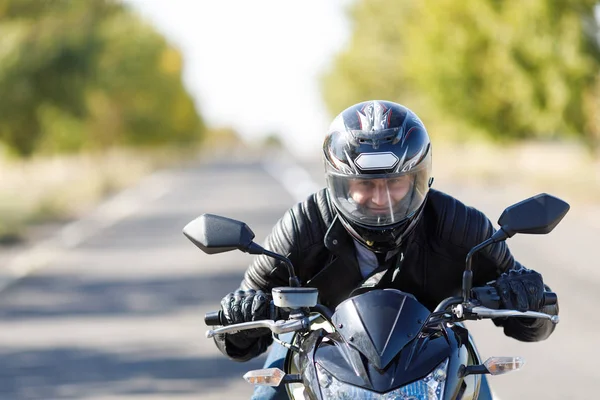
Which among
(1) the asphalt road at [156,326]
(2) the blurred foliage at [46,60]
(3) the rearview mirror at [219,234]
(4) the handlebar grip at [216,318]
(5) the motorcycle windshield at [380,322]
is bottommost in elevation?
(5) the motorcycle windshield at [380,322]

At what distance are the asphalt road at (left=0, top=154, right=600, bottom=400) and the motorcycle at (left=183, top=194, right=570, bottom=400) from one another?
4275 mm

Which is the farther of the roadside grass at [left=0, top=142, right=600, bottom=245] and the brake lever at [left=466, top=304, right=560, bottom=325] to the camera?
the roadside grass at [left=0, top=142, right=600, bottom=245]

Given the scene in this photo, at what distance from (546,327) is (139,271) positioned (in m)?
13.0

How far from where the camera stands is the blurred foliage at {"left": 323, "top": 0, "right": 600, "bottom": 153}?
109ft

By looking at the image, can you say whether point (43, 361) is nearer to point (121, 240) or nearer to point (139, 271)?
point (139, 271)

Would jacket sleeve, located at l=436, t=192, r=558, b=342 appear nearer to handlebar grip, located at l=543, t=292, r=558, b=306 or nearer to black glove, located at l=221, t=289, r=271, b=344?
handlebar grip, located at l=543, t=292, r=558, b=306

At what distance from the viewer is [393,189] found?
384cm

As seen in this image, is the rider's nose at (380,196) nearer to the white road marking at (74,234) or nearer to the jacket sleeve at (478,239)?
the jacket sleeve at (478,239)

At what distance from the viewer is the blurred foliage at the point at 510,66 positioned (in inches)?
1307

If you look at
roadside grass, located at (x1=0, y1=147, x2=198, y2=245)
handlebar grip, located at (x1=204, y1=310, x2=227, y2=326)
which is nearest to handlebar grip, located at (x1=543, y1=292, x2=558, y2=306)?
handlebar grip, located at (x1=204, y1=310, x2=227, y2=326)

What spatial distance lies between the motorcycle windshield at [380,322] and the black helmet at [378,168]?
0.47m


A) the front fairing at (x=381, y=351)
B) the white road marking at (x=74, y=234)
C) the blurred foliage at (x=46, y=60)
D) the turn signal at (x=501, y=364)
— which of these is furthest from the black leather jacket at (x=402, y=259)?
the blurred foliage at (x=46, y=60)

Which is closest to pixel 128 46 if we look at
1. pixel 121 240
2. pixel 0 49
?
pixel 0 49

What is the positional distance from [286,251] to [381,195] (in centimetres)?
54
